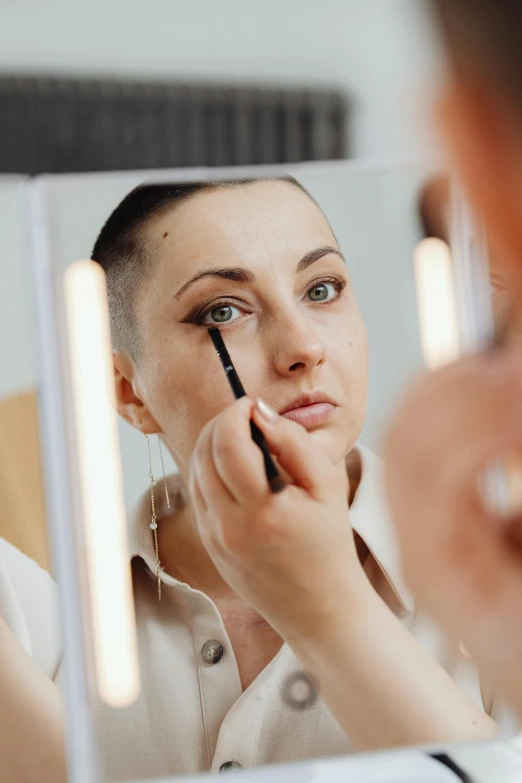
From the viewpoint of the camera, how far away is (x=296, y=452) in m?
0.41

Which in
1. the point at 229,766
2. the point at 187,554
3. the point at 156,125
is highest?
the point at 156,125

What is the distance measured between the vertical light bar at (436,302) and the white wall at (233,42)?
0.67 meters

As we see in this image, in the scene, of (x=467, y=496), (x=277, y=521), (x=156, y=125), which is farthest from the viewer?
(x=156, y=125)

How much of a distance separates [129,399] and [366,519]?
144mm

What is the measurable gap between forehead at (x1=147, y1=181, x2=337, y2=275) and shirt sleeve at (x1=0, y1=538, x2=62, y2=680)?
7.3 inches

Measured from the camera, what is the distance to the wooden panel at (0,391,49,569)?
1.44 ft

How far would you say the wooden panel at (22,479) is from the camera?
44 centimetres

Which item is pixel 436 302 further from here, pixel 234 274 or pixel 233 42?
pixel 233 42

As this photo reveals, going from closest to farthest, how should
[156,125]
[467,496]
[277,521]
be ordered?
1. [467,496]
2. [277,521]
3. [156,125]

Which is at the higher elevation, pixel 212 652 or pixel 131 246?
pixel 131 246

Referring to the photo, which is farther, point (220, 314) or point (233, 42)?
point (233, 42)

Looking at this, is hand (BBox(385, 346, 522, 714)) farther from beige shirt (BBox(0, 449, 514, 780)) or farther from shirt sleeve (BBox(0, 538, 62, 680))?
shirt sleeve (BBox(0, 538, 62, 680))

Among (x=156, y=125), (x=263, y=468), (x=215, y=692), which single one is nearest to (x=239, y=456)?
(x=263, y=468)

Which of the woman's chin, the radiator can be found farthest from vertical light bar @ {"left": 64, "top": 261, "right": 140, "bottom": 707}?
the radiator
